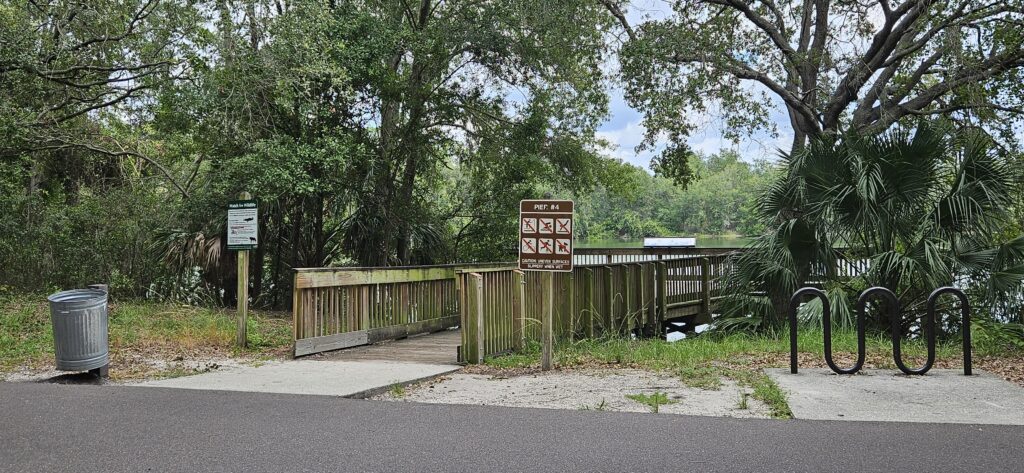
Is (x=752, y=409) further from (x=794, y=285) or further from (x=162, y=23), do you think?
(x=162, y=23)

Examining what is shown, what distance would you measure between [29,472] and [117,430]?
992mm

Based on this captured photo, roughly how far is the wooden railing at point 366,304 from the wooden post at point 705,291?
6093mm

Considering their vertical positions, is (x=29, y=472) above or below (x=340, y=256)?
below

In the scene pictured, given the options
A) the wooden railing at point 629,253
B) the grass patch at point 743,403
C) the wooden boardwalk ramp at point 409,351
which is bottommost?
the wooden boardwalk ramp at point 409,351

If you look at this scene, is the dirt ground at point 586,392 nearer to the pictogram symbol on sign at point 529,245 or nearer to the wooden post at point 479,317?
the wooden post at point 479,317

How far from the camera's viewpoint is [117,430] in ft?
17.9

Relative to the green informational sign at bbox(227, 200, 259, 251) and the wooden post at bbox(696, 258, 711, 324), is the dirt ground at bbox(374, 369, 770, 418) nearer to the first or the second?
the green informational sign at bbox(227, 200, 259, 251)

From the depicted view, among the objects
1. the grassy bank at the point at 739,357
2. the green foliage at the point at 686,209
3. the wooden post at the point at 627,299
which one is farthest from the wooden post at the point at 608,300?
the green foliage at the point at 686,209

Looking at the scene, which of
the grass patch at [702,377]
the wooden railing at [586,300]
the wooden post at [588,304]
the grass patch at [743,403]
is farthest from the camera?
the wooden post at [588,304]

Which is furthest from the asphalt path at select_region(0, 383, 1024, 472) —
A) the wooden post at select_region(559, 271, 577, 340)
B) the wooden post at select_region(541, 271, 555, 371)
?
the wooden post at select_region(559, 271, 577, 340)

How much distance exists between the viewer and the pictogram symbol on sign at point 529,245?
830 centimetres

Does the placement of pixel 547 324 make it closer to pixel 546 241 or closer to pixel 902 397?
pixel 546 241

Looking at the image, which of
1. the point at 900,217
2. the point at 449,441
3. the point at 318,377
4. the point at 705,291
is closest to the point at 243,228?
the point at 318,377

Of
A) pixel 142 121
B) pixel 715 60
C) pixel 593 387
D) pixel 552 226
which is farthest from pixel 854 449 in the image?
pixel 142 121
